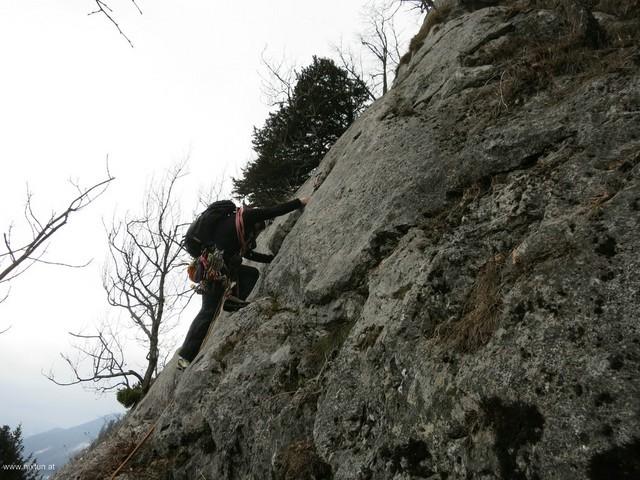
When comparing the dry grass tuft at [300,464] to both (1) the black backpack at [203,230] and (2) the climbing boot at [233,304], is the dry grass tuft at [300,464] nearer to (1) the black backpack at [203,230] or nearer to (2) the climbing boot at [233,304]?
(2) the climbing boot at [233,304]

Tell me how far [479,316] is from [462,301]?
1.22ft

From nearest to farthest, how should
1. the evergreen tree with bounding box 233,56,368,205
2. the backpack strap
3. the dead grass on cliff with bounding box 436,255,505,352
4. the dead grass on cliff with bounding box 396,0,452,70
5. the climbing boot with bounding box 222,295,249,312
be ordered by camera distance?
the dead grass on cliff with bounding box 436,255,505,352 → the climbing boot with bounding box 222,295,249,312 → the backpack strap → the dead grass on cliff with bounding box 396,0,452,70 → the evergreen tree with bounding box 233,56,368,205

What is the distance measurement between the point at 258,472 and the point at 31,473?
77.9 feet

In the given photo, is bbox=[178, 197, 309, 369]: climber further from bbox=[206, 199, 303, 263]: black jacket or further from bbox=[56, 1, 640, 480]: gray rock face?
bbox=[56, 1, 640, 480]: gray rock face

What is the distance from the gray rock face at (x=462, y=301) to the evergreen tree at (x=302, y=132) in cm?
768

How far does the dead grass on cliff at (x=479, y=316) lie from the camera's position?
9.04ft

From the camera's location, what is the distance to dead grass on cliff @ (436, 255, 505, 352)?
2.76 m

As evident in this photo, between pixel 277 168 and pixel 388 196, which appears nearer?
pixel 388 196

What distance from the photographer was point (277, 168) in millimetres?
14141

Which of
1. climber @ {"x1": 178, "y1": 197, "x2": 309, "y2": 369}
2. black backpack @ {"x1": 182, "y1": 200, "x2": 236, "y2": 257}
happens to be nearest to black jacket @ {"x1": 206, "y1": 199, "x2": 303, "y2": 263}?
climber @ {"x1": 178, "y1": 197, "x2": 309, "y2": 369}

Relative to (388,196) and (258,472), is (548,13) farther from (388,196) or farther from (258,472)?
(258,472)

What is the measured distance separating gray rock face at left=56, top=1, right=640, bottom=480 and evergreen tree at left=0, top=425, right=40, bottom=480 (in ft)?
56.2

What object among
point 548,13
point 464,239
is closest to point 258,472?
point 464,239

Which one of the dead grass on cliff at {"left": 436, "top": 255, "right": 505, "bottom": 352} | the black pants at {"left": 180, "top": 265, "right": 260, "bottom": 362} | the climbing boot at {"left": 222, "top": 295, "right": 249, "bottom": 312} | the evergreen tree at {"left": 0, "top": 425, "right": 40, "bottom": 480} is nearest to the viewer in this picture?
the dead grass on cliff at {"left": 436, "top": 255, "right": 505, "bottom": 352}
